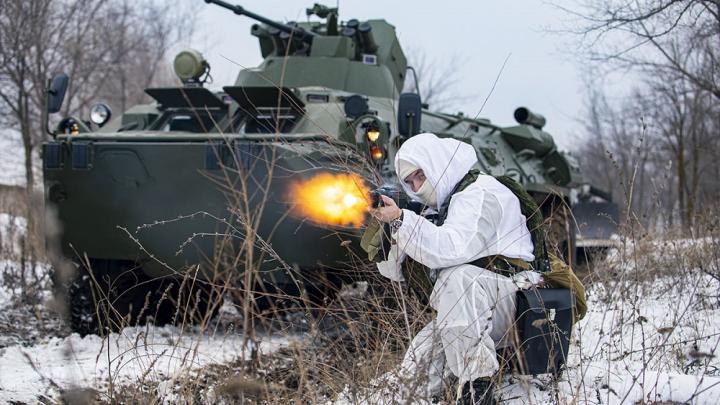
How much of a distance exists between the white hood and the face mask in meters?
0.02

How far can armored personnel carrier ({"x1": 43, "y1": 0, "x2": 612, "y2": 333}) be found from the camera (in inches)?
238

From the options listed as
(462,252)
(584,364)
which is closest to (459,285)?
(462,252)

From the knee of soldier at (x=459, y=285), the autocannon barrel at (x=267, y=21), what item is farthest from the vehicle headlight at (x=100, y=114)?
the knee of soldier at (x=459, y=285)

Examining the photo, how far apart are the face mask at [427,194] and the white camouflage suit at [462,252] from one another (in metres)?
0.03

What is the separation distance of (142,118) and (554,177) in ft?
16.4

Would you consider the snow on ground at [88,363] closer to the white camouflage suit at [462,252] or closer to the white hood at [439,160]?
the white camouflage suit at [462,252]

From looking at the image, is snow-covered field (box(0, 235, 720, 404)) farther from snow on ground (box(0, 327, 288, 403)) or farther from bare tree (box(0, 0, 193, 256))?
bare tree (box(0, 0, 193, 256))

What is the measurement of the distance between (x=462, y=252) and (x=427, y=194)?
44 cm

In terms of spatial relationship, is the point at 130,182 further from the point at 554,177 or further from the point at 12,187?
the point at 12,187

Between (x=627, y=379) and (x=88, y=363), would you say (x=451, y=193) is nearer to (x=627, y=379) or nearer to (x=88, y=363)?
(x=627, y=379)

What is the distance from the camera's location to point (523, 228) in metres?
4.04

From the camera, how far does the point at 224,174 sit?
19.8 feet

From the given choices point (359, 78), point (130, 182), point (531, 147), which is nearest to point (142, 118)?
point (130, 182)

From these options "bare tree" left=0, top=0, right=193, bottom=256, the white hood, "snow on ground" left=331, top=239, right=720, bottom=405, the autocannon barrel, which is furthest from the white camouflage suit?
"bare tree" left=0, top=0, right=193, bottom=256
